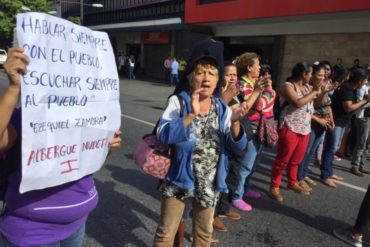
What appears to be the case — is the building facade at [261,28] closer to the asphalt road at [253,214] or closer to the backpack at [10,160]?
the asphalt road at [253,214]

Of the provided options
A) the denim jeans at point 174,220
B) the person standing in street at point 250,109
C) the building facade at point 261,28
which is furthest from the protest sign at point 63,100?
the building facade at point 261,28

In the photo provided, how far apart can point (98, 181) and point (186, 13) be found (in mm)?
17181

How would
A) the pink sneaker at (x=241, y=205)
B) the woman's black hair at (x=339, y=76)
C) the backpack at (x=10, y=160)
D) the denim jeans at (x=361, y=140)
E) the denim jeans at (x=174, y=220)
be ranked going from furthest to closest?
the denim jeans at (x=361, y=140)
the woman's black hair at (x=339, y=76)
the pink sneaker at (x=241, y=205)
the denim jeans at (x=174, y=220)
the backpack at (x=10, y=160)

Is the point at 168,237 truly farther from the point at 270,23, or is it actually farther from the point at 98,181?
the point at 270,23

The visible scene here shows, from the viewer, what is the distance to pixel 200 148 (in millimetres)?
2521

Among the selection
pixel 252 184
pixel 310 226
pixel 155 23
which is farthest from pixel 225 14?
pixel 310 226

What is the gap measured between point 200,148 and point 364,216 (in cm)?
185

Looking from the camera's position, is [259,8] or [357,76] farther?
[259,8]

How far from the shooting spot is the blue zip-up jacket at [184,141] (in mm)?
2355

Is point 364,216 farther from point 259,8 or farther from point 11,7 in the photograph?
point 11,7

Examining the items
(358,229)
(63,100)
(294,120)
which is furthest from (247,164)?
(63,100)

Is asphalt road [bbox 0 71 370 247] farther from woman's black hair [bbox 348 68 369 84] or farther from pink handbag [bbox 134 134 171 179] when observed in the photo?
woman's black hair [bbox 348 68 369 84]

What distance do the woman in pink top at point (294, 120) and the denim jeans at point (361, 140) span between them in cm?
173

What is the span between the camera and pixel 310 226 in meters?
3.92
